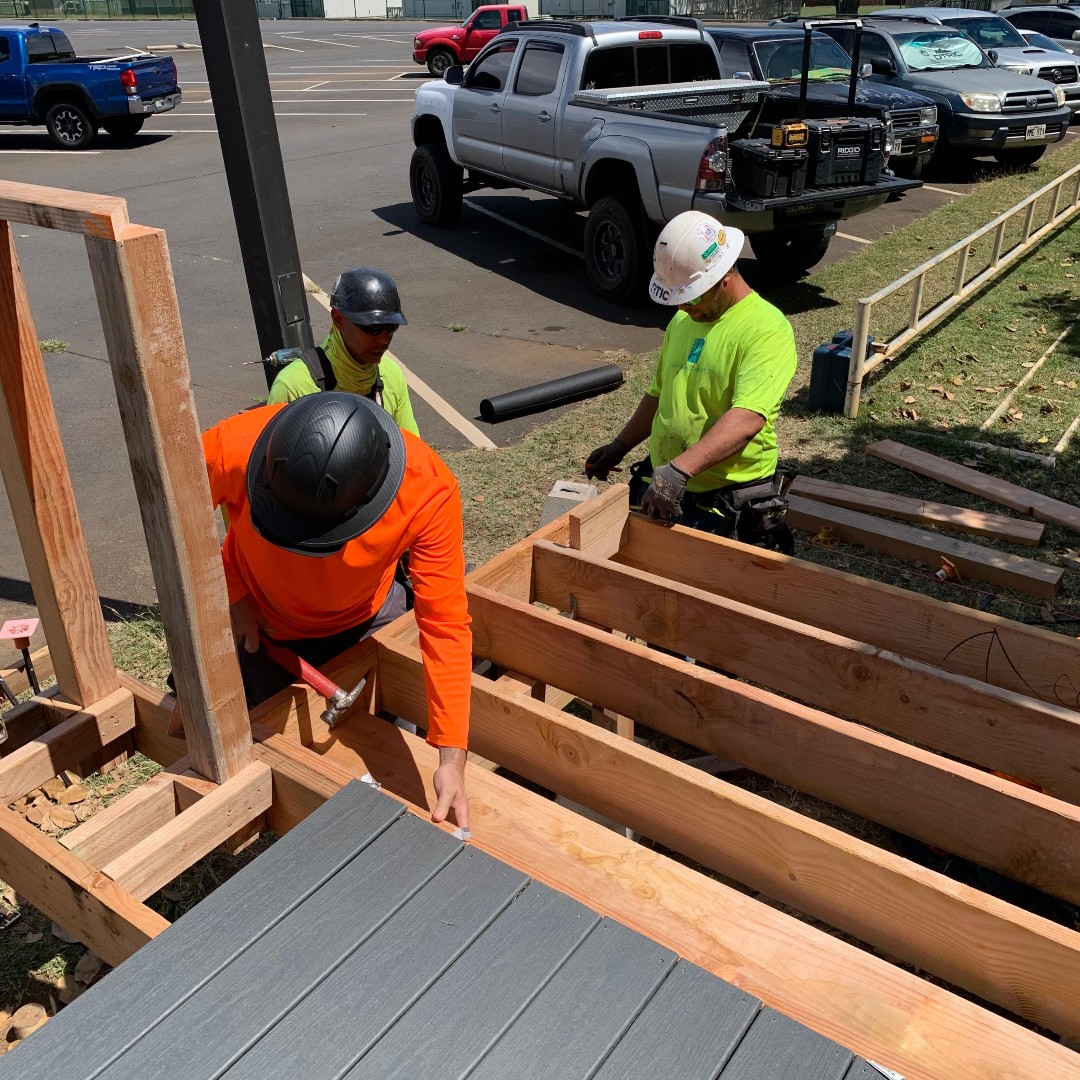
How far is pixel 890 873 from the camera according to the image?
93.7 inches

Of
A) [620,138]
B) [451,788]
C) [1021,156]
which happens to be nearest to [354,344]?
[451,788]

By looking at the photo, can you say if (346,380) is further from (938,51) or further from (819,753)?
(938,51)

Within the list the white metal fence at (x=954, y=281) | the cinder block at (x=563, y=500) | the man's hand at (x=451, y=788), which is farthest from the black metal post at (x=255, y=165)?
the white metal fence at (x=954, y=281)

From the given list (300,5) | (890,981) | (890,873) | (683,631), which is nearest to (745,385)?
(683,631)

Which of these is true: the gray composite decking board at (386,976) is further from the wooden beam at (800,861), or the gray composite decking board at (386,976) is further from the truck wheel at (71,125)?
the truck wheel at (71,125)

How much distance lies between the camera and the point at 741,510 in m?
4.28

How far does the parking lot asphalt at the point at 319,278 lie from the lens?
24.6 feet

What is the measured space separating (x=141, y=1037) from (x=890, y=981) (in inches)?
60.4

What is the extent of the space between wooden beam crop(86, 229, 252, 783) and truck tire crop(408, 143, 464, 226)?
37.1 feet

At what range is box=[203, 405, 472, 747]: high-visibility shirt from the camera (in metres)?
2.77

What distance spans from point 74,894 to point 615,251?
8.87 meters

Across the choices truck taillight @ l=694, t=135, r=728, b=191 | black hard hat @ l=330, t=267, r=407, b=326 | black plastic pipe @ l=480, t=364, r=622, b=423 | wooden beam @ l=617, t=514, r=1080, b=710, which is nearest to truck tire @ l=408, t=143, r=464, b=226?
truck taillight @ l=694, t=135, r=728, b=191

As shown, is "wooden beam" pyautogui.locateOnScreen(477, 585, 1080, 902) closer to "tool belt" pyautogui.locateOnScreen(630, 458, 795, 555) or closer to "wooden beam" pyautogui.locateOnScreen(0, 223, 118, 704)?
"tool belt" pyautogui.locateOnScreen(630, 458, 795, 555)

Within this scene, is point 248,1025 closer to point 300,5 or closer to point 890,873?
point 890,873
